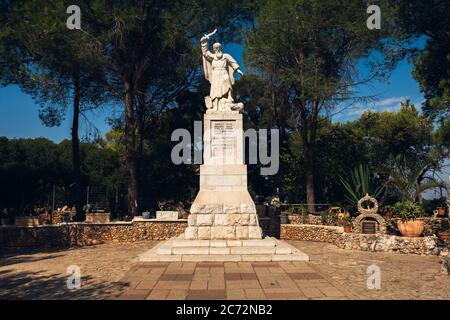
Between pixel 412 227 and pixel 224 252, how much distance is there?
669 centimetres

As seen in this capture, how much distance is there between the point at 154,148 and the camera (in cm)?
2559

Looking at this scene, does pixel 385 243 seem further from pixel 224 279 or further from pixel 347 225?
pixel 224 279

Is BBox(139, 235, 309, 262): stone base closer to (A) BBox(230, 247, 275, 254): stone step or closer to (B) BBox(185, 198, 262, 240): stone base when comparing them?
(A) BBox(230, 247, 275, 254): stone step

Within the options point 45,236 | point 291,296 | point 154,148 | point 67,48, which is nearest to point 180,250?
point 291,296

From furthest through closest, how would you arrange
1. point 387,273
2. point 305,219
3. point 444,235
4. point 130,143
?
point 130,143, point 305,219, point 444,235, point 387,273

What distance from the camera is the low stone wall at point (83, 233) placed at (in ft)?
49.6

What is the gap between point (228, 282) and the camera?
770cm

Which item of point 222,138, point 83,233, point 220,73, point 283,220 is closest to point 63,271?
point 222,138

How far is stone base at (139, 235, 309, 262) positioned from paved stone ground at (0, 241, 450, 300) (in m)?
0.44

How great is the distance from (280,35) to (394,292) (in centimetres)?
1601

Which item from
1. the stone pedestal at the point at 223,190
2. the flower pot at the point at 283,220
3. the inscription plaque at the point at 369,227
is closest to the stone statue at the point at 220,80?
the stone pedestal at the point at 223,190

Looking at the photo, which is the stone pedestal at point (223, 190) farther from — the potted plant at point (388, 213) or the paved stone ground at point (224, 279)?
the potted plant at point (388, 213)

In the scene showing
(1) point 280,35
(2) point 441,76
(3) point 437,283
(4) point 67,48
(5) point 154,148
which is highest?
(1) point 280,35

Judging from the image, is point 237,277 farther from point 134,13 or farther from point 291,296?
point 134,13
